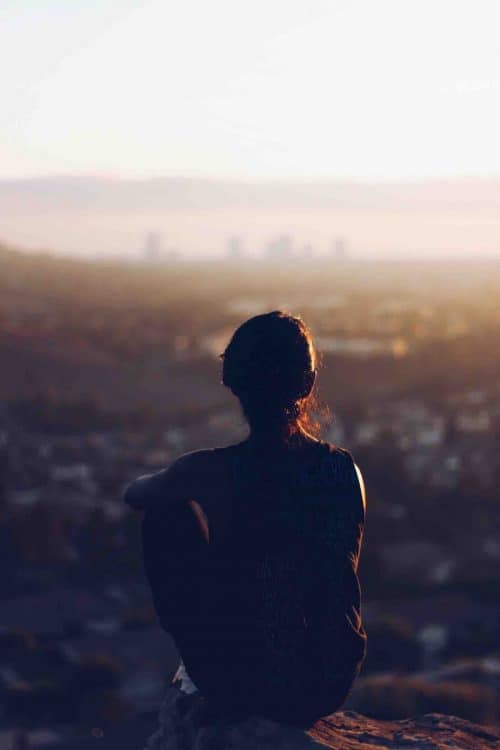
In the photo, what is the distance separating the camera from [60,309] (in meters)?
118

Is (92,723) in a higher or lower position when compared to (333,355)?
lower

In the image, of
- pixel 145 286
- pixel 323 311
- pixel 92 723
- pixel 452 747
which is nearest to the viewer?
pixel 452 747

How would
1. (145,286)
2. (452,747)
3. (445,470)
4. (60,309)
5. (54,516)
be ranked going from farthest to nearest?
(145,286)
(60,309)
(445,470)
(54,516)
(452,747)

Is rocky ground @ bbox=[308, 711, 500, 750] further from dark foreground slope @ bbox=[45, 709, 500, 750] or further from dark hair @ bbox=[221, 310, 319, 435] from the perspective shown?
dark hair @ bbox=[221, 310, 319, 435]

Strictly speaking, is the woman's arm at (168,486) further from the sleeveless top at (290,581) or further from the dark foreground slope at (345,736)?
the dark foreground slope at (345,736)

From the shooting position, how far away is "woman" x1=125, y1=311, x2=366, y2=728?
366 centimetres

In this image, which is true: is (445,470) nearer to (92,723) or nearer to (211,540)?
(92,723)

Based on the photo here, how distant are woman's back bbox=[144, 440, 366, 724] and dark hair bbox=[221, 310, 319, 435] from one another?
10 cm

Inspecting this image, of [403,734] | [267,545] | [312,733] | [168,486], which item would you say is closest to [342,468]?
[267,545]

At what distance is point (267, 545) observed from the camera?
147 inches

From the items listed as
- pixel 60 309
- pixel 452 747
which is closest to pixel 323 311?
pixel 60 309

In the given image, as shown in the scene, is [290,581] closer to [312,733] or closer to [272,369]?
[312,733]

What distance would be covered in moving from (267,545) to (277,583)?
12 centimetres

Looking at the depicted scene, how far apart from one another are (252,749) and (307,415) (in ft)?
3.39
